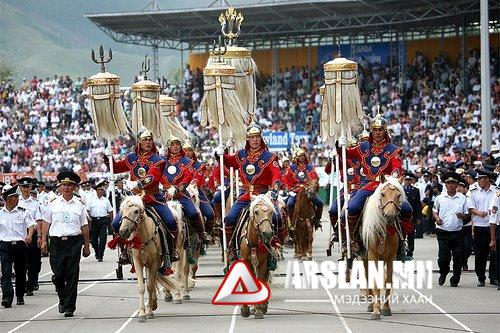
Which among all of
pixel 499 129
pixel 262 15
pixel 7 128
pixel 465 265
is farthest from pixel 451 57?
pixel 465 265

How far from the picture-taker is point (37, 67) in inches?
5477

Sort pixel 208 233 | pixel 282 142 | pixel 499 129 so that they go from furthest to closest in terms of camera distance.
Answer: pixel 282 142 < pixel 499 129 < pixel 208 233

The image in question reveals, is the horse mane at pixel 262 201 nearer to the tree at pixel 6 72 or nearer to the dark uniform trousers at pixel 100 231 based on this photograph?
the dark uniform trousers at pixel 100 231

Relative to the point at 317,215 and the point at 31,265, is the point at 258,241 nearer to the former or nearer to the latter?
the point at 31,265

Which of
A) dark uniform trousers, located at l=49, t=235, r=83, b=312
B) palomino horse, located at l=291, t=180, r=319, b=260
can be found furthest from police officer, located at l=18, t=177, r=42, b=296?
palomino horse, located at l=291, t=180, r=319, b=260

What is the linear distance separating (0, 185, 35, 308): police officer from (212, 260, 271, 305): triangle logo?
12.6 feet

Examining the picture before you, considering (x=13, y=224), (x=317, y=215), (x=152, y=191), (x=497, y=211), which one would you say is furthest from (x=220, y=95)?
(x=317, y=215)

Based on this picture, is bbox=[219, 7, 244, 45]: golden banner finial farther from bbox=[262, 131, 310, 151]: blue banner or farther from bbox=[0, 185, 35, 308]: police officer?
bbox=[262, 131, 310, 151]: blue banner

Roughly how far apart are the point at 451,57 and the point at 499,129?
12.9 meters

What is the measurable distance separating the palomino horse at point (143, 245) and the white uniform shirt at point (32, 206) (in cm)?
389

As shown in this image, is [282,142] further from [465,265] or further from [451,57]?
[465,265]

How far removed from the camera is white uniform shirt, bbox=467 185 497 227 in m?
21.2

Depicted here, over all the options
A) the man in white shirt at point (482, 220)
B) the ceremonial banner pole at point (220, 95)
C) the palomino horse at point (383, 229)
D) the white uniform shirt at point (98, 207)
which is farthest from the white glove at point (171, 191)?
the white uniform shirt at point (98, 207)

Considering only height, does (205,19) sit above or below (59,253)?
above
